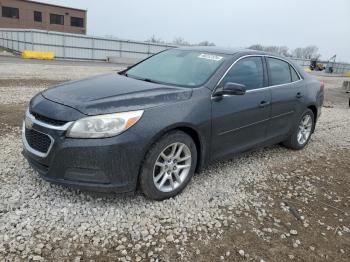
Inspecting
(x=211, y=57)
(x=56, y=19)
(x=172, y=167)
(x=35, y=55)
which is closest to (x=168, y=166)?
(x=172, y=167)

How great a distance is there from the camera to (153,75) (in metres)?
4.39

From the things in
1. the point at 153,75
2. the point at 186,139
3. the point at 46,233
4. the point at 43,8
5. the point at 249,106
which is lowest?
the point at 46,233

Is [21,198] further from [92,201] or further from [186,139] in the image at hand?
[186,139]

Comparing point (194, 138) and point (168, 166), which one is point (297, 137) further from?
point (168, 166)

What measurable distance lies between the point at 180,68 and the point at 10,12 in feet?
181

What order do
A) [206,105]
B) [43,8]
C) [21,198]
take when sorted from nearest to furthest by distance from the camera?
[21,198] < [206,105] < [43,8]

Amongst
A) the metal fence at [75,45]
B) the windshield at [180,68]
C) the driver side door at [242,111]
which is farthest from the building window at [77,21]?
the driver side door at [242,111]

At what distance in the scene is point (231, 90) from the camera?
12.9ft

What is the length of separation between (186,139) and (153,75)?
1.16m

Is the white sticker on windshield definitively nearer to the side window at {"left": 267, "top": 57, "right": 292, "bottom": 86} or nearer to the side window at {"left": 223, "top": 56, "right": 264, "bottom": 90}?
the side window at {"left": 223, "top": 56, "right": 264, "bottom": 90}

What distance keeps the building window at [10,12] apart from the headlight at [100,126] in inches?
2189

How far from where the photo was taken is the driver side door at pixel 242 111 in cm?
402

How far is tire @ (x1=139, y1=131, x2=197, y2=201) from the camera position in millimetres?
3422

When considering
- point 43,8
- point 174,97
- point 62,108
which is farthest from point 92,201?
point 43,8
